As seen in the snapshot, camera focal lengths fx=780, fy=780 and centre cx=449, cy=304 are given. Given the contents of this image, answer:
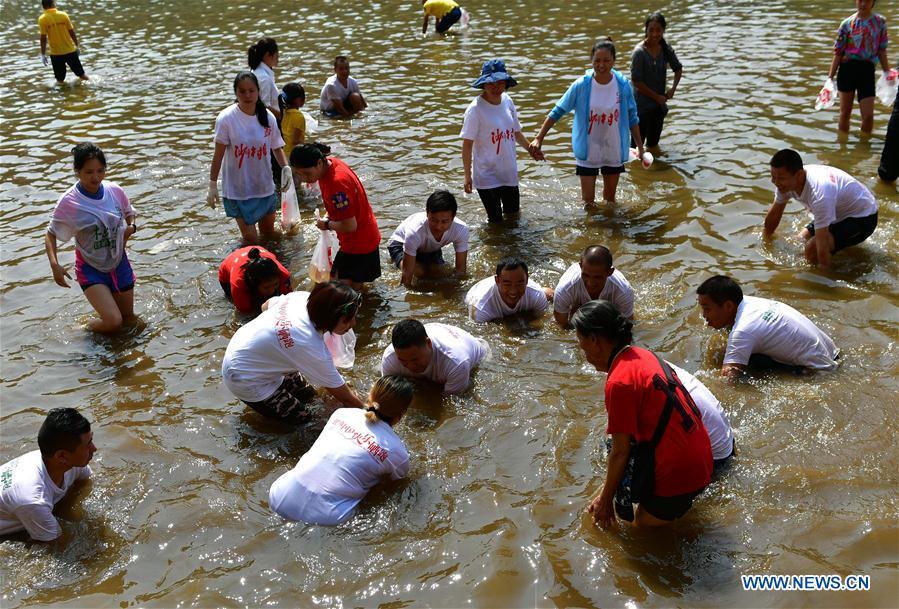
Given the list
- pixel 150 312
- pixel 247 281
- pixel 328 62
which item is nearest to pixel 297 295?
pixel 247 281

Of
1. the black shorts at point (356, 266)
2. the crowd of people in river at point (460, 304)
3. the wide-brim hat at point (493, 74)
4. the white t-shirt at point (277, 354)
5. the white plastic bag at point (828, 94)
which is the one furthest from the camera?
the white plastic bag at point (828, 94)

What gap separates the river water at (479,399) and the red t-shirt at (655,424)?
0.48 m

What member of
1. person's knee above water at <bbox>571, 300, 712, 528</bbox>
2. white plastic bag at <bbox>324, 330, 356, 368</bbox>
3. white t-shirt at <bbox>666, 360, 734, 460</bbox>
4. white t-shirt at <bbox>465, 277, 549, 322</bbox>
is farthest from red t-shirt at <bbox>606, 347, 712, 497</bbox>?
white t-shirt at <bbox>465, 277, 549, 322</bbox>

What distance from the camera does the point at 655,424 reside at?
12.8 ft

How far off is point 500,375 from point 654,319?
154 cm

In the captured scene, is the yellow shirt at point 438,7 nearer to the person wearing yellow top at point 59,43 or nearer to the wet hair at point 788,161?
the person wearing yellow top at point 59,43

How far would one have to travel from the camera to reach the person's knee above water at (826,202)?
6.95 m

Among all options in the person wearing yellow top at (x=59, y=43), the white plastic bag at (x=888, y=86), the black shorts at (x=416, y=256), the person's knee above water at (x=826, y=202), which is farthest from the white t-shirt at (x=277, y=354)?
the person wearing yellow top at (x=59, y=43)

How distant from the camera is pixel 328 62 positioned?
16234 mm

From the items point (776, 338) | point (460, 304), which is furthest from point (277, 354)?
point (776, 338)

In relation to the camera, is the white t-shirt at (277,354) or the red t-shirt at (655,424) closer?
the red t-shirt at (655,424)

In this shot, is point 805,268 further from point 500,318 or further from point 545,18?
point 545,18

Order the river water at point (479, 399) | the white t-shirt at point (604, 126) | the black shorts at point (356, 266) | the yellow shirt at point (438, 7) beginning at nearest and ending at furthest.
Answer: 1. the river water at point (479, 399)
2. the black shorts at point (356, 266)
3. the white t-shirt at point (604, 126)
4. the yellow shirt at point (438, 7)

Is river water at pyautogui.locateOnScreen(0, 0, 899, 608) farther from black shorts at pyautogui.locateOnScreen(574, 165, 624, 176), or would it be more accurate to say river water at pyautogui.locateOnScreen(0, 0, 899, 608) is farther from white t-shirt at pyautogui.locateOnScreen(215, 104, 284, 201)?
white t-shirt at pyautogui.locateOnScreen(215, 104, 284, 201)
